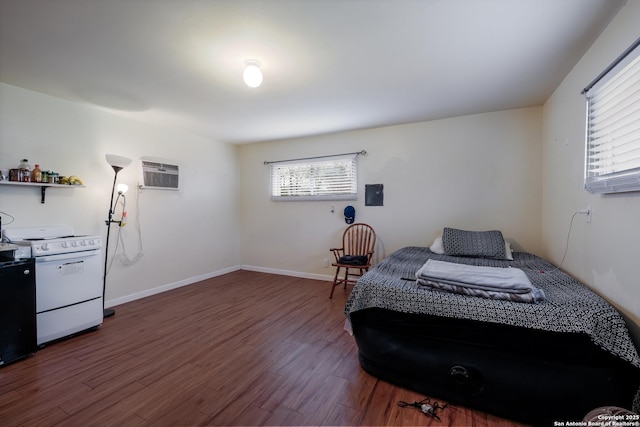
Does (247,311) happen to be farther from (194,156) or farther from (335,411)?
(194,156)

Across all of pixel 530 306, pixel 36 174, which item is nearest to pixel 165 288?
pixel 36 174

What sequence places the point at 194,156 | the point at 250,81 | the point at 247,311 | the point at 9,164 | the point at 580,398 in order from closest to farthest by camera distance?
1. the point at 580,398
2. the point at 250,81
3. the point at 9,164
4. the point at 247,311
5. the point at 194,156

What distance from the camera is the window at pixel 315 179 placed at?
4.08 metres

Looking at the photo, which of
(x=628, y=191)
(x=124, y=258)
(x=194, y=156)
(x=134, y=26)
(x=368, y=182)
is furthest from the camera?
(x=194, y=156)

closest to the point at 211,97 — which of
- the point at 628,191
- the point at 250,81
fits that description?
the point at 250,81

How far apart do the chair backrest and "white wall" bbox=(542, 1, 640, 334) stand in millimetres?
1949

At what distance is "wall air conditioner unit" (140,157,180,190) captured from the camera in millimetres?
3555

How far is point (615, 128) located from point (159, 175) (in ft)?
14.7

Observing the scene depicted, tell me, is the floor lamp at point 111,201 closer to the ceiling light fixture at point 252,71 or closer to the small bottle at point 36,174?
the small bottle at point 36,174

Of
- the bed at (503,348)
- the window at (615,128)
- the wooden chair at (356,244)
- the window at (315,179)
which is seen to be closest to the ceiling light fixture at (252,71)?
the bed at (503,348)

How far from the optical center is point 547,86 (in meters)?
2.56

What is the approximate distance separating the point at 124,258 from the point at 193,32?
9.31 feet

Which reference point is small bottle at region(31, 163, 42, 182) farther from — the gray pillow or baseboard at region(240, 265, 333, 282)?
the gray pillow

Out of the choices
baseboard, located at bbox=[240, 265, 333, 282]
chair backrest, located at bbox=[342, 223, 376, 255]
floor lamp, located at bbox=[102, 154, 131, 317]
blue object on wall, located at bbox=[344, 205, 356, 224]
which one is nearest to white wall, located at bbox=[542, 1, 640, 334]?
chair backrest, located at bbox=[342, 223, 376, 255]
